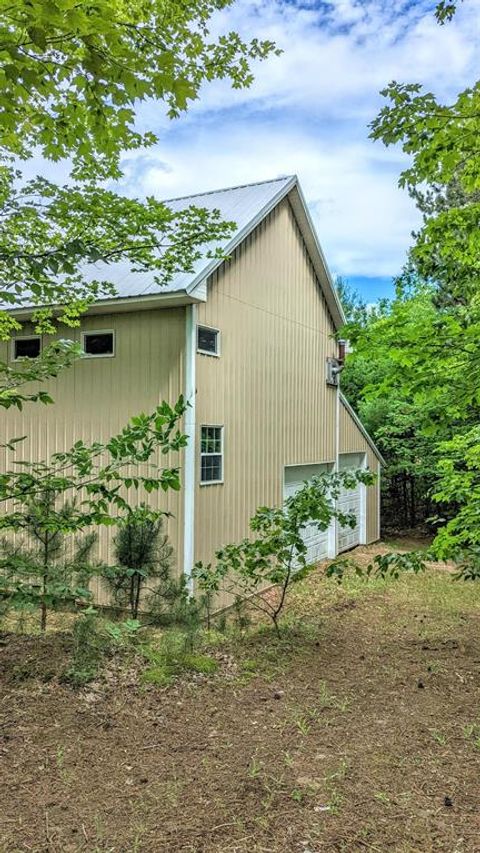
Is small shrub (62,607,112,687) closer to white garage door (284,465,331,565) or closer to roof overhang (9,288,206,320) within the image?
roof overhang (9,288,206,320)

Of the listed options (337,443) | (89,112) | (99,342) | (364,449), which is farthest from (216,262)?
(364,449)

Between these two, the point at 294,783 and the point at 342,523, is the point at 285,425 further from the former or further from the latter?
the point at 294,783

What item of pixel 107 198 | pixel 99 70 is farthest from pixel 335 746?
pixel 107 198

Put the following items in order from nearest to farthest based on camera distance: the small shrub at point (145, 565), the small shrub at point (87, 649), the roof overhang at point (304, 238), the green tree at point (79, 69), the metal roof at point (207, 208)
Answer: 1. the green tree at point (79, 69)
2. the small shrub at point (87, 649)
3. the small shrub at point (145, 565)
4. the metal roof at point (207, 208)
5. the roof overhang at point (304, 238)

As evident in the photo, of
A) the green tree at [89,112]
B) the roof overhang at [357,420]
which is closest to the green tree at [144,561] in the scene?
the green tree at [89,112]

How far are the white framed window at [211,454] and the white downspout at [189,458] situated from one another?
1.19 ft

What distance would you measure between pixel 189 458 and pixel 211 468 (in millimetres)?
759

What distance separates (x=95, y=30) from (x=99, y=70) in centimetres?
14

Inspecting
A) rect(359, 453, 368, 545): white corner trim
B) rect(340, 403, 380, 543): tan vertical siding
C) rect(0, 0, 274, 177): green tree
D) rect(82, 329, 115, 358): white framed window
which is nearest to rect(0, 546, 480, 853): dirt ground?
rect(0, 0, 274, 177): green tree

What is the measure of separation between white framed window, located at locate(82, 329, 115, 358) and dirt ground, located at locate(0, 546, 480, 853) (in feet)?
15.9

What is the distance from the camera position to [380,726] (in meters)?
3.69

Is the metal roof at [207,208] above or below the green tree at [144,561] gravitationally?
above

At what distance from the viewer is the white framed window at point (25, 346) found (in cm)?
919

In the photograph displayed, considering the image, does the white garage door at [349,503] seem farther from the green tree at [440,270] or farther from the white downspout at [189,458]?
the green tree at [440,270]
